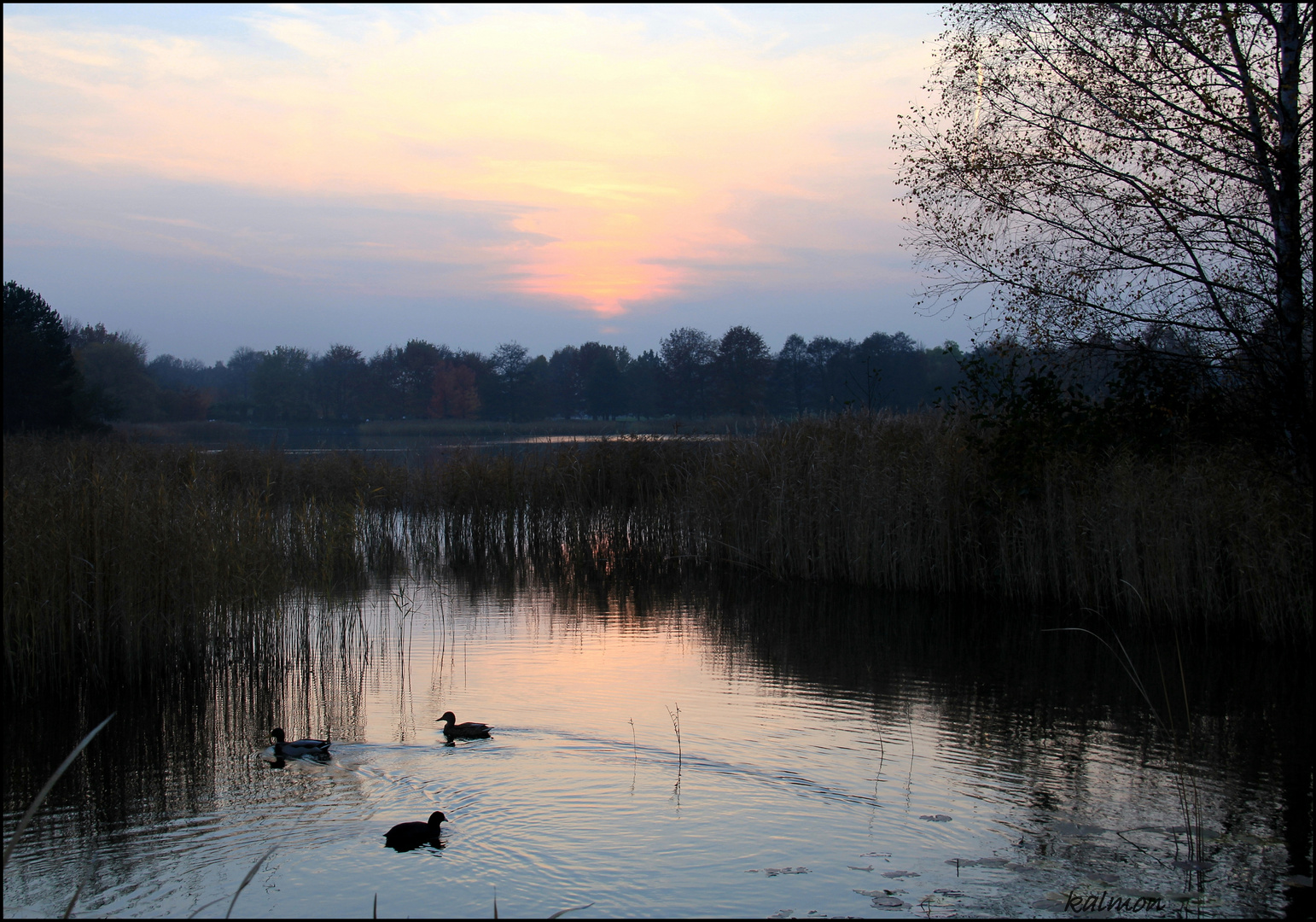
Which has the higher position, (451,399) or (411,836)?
(451,399)

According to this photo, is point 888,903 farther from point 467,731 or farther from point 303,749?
point 303,749

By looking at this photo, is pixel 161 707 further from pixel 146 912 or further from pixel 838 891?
pixel 838 891

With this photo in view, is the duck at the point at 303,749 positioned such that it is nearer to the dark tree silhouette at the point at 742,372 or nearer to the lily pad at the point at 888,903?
the lily pad at the point at 888,903

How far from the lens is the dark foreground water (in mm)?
4156

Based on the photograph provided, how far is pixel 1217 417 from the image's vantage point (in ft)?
34.3

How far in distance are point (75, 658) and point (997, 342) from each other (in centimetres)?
1070

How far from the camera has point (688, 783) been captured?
218 inches

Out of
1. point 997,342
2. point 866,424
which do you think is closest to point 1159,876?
point 997,342

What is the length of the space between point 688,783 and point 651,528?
10.7 meters

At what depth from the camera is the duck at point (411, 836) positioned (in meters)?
4.50

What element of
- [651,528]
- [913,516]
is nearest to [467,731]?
[913,516]

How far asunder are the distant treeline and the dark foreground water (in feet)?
187

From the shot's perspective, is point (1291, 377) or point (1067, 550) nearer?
point (1291, 377)

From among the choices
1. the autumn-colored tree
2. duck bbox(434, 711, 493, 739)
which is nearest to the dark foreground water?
duck bbox(434, 711, 493, 739)
